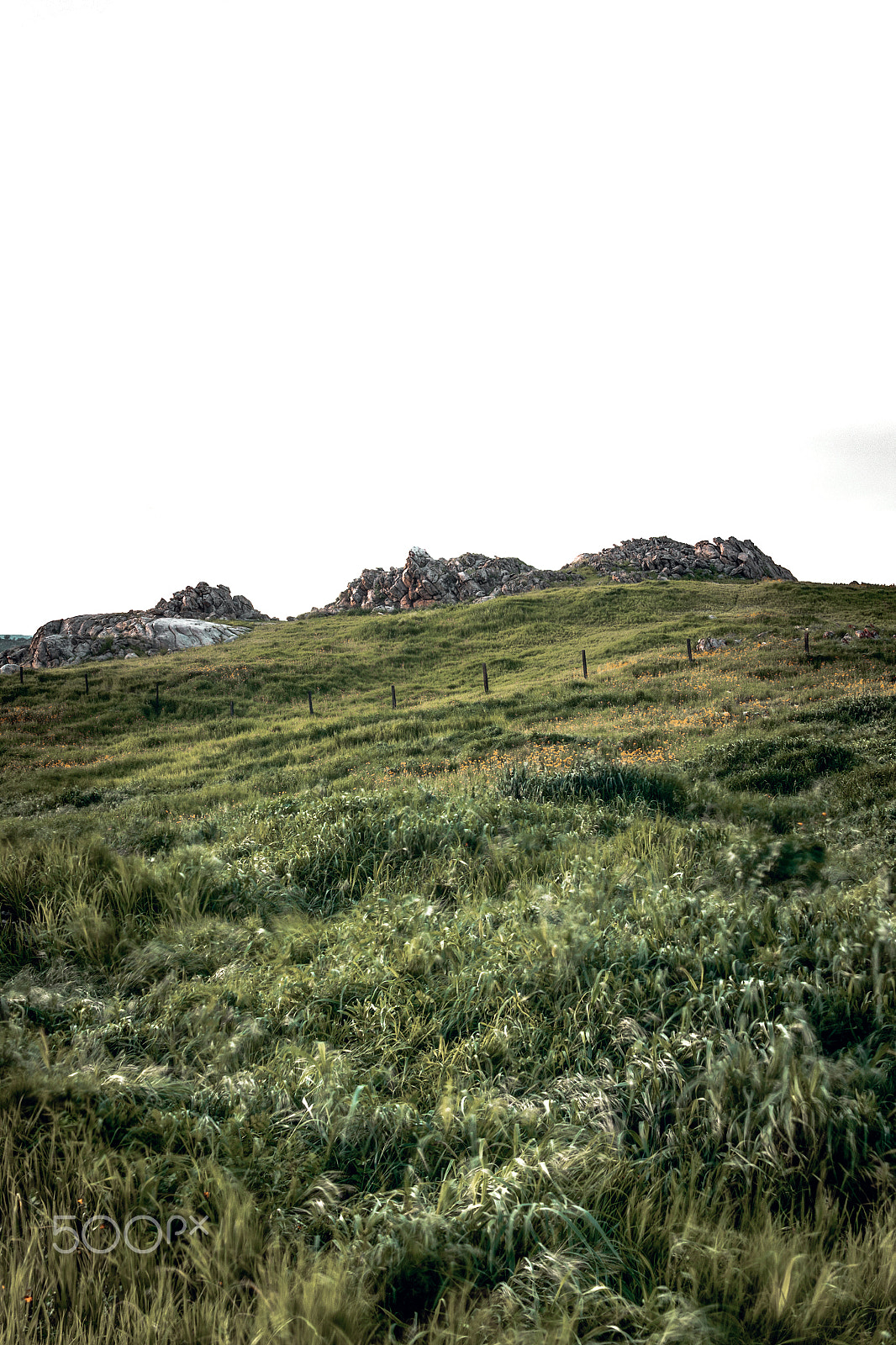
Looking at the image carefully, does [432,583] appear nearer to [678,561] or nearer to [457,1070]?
[678,561]

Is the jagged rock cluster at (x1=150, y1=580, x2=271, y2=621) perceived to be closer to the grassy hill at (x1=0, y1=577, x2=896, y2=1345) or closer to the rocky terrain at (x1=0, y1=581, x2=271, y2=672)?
the rocky terrain at (x1=0, y1=581, x2=271, y2=672)

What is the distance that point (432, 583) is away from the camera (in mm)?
80750

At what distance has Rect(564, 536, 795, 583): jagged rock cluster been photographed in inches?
3098

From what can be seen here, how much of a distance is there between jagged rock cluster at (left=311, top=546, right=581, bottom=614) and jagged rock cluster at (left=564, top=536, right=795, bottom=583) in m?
9.01

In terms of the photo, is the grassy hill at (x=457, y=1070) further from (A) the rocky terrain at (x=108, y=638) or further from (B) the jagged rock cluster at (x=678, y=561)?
(B) the jagged rock cluster at (x=678, y=561)

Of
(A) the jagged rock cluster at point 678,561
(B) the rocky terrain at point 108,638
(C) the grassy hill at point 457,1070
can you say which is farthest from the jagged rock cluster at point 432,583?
(C) the grassy hill at point 457,1070

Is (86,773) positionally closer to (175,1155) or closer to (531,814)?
(531,814)

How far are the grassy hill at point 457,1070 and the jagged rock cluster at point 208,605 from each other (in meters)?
76.5

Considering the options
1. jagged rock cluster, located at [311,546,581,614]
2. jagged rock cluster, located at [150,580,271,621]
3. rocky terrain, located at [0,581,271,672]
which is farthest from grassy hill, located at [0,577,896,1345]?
jagged rock cluster, located at [150,580,271,621]

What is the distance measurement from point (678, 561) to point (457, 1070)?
8635cm

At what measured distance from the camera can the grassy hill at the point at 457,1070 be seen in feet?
7.57

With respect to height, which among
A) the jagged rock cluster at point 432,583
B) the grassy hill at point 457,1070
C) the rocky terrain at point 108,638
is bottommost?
the grassy hill at point 457,1070

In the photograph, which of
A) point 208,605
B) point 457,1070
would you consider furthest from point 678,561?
point 457,1070

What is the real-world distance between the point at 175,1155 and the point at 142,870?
147 inches
